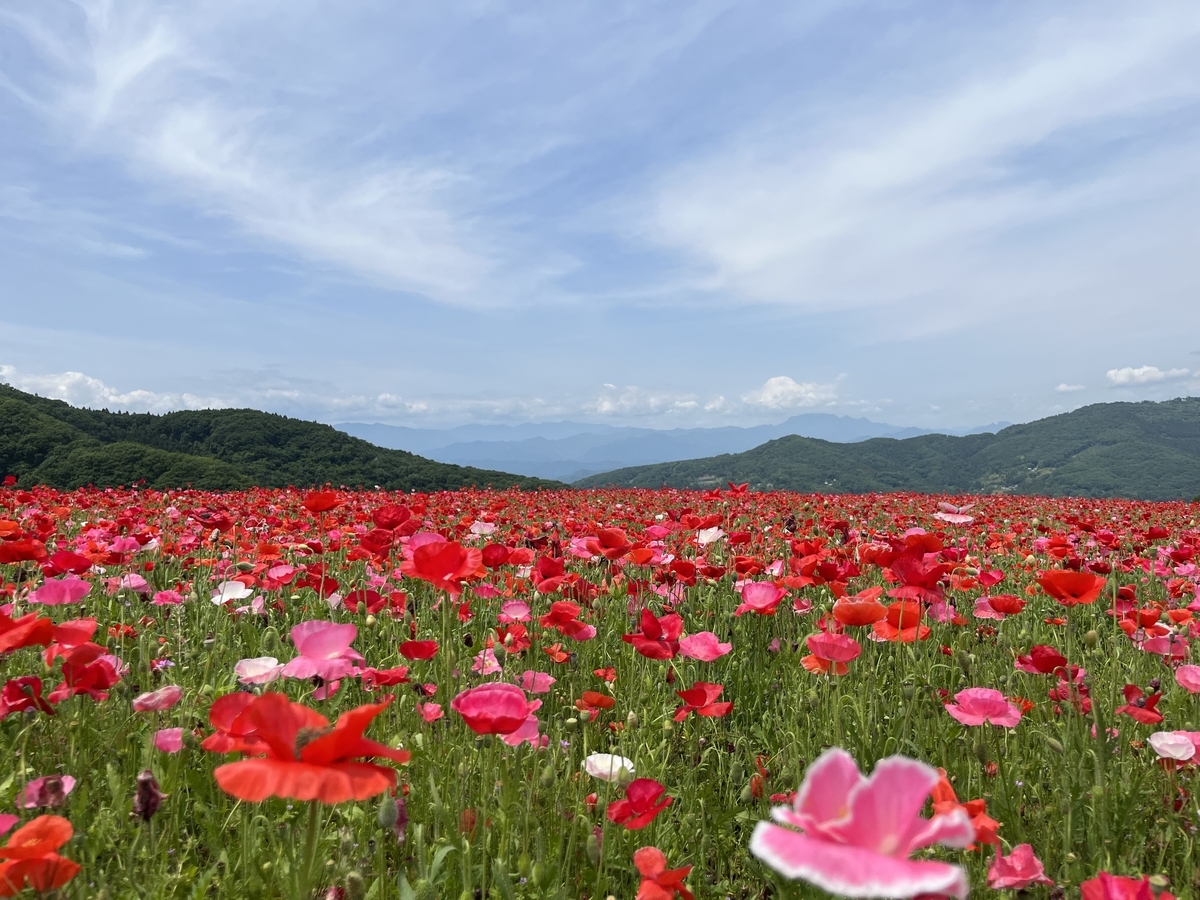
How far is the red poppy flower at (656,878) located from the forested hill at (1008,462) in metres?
62.8

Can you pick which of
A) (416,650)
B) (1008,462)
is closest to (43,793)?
(416,650)

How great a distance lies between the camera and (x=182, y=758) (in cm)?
226

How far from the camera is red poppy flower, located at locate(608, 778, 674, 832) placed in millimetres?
1635

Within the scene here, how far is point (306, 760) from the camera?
92cm

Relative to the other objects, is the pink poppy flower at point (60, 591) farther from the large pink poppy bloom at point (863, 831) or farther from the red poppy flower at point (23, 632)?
the large pink poppy bloom at point (863, 831)

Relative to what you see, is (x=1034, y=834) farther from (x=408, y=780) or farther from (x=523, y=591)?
(x=523, y=591)

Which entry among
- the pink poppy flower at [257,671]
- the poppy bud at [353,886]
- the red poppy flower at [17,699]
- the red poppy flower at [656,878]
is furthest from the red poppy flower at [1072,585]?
the red poppy flower at [17,699]

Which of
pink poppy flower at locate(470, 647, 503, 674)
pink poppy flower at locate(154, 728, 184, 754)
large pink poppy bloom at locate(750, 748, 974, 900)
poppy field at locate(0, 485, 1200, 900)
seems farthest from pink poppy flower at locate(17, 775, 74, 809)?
large pink poppy bloom at locate(750, 748, 974, 900)

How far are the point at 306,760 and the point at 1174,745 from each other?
237 cm

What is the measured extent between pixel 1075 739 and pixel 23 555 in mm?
3976

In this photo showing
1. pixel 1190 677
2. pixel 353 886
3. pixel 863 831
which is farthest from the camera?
pixel 1190 677

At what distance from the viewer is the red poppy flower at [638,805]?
5.36ft

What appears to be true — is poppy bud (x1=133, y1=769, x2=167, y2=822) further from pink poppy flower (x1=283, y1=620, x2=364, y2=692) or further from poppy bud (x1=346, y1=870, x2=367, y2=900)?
poppy bud (x1=346, y1=870, x2=367, y2=900)

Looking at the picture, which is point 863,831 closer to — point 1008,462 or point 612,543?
point 612,543
